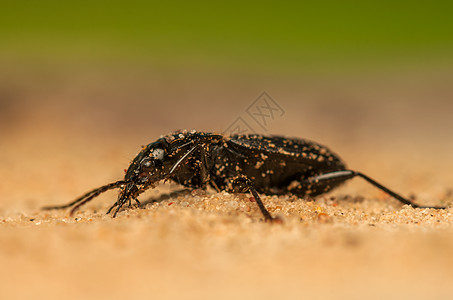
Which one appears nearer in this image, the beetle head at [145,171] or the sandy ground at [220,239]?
the sandy ground at [220,239]

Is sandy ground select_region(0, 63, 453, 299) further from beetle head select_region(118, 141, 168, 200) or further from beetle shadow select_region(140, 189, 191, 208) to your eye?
beetle head select_region(118, 141, 168, 200)

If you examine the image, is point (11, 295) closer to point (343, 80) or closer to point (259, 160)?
point (259, 160)

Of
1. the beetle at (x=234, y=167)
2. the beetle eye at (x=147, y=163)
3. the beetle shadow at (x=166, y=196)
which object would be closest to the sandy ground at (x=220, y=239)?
the beetle shadow at (x=166, y=196)

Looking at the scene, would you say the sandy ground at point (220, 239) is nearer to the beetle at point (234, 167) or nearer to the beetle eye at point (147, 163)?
the beetle at point (234, 167)

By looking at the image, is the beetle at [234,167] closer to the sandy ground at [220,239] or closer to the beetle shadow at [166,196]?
the beetle shadow at [166,196]

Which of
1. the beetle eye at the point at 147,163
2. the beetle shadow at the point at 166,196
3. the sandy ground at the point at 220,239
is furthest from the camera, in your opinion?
the beetle shadow at the point at 166,196

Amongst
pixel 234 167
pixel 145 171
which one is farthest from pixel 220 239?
pixel 234 167

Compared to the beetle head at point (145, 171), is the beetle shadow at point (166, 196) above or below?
below

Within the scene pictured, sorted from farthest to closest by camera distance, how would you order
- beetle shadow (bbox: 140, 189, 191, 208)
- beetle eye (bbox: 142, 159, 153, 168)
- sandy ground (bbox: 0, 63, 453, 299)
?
beetle shadow (bbox: 140, 189, 191, 208) < beetle eye (bbox: 142, 159, 153, 168) < sandy ground (bbox: 0, 63, 453, 299)

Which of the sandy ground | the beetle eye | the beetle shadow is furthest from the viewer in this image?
the beetle shadow

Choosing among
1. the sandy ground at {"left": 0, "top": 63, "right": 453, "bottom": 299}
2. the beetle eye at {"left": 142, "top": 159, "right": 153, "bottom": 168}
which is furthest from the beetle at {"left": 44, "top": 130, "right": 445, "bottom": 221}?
the sandy ground at {"left": 0, "top": 63, "right": 453, "bottom": 299}

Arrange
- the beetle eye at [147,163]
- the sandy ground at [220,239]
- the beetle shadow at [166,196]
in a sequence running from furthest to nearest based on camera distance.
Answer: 1. the beetle shadow at [166,196]
2. the beetle eye at [147,163]
3. the sandy ground at [220,239]
